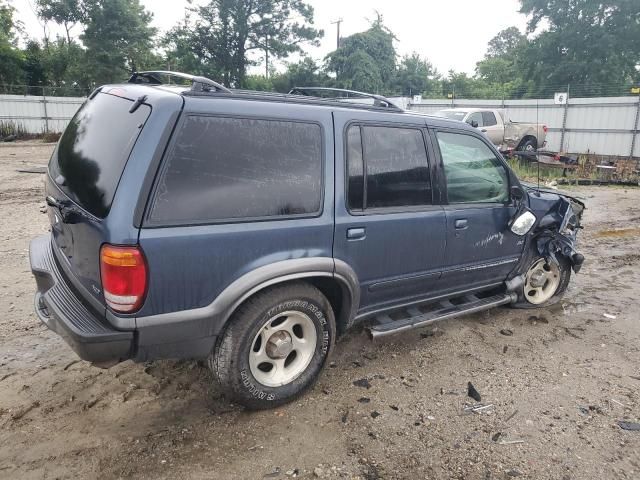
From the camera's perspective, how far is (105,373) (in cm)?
334

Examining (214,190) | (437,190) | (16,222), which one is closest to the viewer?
(214,190)

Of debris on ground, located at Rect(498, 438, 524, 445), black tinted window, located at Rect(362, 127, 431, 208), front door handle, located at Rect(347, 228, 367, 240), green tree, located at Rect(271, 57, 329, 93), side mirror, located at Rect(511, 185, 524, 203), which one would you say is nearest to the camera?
debris on ground, located at Rect(498, 438, 524, 445)

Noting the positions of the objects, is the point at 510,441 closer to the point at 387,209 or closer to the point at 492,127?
the point at 387,209

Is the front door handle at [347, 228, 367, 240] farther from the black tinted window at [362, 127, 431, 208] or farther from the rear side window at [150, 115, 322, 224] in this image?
the rear side window at [150, 115, 322, 224]

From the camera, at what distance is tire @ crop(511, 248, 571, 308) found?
457 cm

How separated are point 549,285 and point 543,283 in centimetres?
11

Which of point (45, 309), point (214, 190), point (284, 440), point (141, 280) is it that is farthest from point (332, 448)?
point (45, 309)

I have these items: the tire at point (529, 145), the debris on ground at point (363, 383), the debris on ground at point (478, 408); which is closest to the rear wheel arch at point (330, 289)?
the debris on ground at point (363, 383)

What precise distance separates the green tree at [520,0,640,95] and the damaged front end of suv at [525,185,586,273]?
97.0 ft

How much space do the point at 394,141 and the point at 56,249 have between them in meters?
2.39

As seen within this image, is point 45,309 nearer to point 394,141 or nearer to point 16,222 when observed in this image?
point 394,141

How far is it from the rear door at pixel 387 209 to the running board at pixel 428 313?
15 cm

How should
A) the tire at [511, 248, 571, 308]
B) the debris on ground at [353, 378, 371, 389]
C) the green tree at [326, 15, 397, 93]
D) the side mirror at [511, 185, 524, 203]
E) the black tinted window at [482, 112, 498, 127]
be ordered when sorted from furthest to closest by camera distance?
the green tree at [326, 15, 397, 93]
the black tinted window at [482, 112, 498, 127]
the tire at [511, 248, 571, 308]
the side mirror at [511, 185, 524, 203]
the debris on ground at [353, 378, 371, 389]

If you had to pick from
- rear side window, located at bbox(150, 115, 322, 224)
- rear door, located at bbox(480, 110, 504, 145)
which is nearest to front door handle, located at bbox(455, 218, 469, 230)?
rear side window, located at bbox(150, 115, 322, 224)
